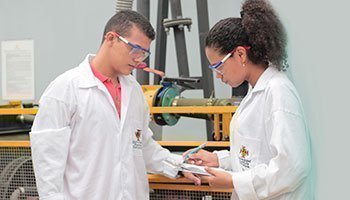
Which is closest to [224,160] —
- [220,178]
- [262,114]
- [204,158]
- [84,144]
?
[204,158]

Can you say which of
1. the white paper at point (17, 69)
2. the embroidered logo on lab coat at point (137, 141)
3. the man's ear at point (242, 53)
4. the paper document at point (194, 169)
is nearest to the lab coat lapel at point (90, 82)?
the embroidered logo on lab coat at point (137, 141)

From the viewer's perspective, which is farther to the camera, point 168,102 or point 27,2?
point 27,2

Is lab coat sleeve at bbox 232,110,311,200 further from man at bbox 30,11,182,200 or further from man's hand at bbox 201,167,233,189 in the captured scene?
man at bbox 30,11,182,200

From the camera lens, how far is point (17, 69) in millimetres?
3184

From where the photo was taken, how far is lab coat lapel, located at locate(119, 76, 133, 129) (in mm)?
1484

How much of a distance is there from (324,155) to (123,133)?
2.52 ft

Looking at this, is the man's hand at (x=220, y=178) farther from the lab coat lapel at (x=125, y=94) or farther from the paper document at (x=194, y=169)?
the lab coat lapel at (x=125, y=94)

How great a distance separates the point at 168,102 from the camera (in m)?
1.77

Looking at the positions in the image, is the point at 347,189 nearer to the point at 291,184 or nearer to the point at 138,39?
the point at 291,184

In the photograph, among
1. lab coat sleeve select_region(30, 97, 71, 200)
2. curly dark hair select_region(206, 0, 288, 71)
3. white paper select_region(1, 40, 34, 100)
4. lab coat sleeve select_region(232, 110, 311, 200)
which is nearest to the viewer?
lab coat sleeve select_region(232, 110, 311, 200)

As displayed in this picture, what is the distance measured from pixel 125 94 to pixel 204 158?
382 millimetres

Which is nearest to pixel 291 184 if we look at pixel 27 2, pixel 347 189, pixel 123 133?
pixel 347 189

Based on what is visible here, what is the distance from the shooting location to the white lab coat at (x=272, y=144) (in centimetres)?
104

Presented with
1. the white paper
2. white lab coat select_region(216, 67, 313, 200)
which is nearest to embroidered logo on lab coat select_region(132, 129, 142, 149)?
white lab coat select_region(216, 67, 313, 200)
